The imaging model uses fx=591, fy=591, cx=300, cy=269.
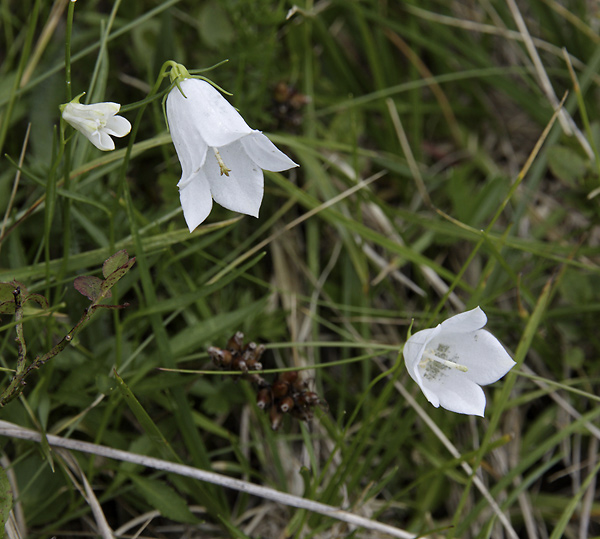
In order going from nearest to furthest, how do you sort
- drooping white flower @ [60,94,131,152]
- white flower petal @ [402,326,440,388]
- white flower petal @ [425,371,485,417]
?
drooping white flower @ [60,94,131,152], white flower petal @ [402,326,440,388], white flower petal @ [425,371,485,417]

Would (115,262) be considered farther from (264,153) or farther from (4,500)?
(4,500)

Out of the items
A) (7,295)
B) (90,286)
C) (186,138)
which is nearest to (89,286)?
(90,286)

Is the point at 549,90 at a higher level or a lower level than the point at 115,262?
lower

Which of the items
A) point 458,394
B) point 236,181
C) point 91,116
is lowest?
point 458,394

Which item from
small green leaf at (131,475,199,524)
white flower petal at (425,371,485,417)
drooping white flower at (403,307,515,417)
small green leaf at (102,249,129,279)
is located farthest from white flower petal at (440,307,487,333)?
small green leaf at (131,475,199,524)

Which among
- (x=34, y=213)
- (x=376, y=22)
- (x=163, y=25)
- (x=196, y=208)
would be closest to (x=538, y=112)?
(x=376, y=22)

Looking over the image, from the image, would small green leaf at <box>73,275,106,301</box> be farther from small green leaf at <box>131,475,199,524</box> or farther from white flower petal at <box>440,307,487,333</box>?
white flower petal at <box>440,307,487,333</box>

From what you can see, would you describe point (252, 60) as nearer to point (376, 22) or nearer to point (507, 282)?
point (376, 22)
